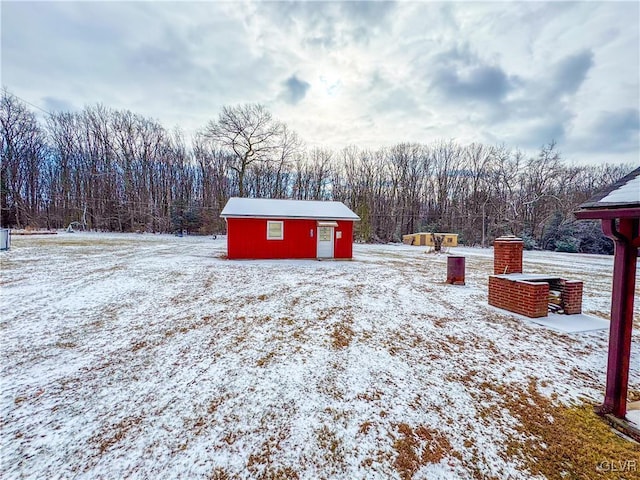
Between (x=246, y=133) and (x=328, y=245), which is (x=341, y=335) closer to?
(x=328, y=245)

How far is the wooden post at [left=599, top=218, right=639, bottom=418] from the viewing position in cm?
251

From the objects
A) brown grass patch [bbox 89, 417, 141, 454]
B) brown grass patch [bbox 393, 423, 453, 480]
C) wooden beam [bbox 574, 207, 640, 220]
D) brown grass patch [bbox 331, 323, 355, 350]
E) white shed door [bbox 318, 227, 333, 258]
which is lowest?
brown grass patch [bbox 393, 423, 453, 480]

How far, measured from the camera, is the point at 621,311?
254 centimetres

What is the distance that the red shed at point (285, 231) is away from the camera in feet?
40.7

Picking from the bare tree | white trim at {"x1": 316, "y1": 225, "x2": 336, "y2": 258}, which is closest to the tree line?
the bare tree

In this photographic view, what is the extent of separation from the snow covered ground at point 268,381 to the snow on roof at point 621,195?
2.12 meters

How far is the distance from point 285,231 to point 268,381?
10.1 m

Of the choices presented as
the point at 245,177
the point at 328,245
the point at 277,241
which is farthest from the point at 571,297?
the point at 245,177

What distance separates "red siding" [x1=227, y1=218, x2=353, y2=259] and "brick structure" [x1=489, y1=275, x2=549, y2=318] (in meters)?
8.21

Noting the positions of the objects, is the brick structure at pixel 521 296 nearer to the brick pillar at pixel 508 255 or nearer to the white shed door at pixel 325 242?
the brick pillar at pixel 508 255

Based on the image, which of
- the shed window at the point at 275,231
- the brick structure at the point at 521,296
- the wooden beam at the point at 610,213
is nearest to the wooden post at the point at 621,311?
the wooden beam at the point at 610,213

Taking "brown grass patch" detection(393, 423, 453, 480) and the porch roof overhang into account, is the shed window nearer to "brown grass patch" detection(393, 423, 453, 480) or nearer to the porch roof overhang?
"brown grass patch" detection(393, 423, 453, 480)

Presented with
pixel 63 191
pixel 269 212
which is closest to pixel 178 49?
pixel 269 212

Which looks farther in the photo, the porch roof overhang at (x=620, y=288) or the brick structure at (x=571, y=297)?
the brick structure at (x=571, y=297)
